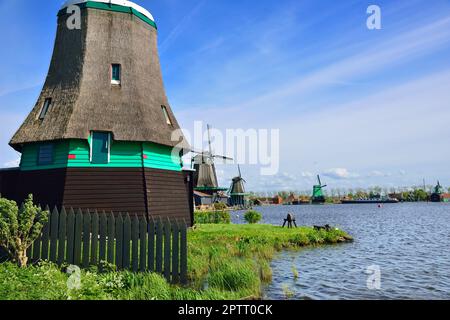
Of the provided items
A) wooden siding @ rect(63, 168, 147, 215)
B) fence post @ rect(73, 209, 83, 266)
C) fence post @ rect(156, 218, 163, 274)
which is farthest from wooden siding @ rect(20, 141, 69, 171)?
fence post @ rect(156, 218, 163, 274)

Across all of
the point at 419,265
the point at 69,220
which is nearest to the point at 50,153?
the point at 69,220

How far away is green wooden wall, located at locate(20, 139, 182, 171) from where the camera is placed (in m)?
15.9

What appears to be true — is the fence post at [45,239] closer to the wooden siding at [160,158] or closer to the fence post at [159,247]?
the fence post at [159,247]

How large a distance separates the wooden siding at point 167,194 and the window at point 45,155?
15.0ft

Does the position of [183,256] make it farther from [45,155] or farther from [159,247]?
[45,155]

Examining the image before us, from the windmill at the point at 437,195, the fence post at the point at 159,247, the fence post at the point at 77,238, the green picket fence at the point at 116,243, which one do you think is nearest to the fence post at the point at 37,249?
the green picket fence at the point at 116,243

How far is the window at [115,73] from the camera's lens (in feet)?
59.2

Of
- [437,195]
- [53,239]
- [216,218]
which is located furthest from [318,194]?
[53,239]

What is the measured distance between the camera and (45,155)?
16.7m

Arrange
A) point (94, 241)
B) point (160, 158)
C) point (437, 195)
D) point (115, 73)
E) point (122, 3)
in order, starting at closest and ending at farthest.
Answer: point (94, 241) < point (160, 158) < point (115, 73) < point (122, 3) < point (437, 195)

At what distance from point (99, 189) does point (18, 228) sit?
6489mm

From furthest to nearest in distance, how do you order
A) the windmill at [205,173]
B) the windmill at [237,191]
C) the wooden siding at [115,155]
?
the windmill at [237,191], the windmill at [205,173], the wooden siding at [115,155]
